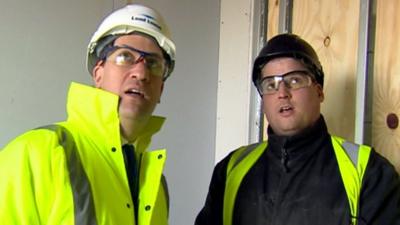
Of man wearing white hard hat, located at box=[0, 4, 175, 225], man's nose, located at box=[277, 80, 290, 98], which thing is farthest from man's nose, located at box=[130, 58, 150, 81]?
man's nose, located at box=[277, 80, 290, 98]

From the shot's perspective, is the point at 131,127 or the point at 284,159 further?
the point at 284,159

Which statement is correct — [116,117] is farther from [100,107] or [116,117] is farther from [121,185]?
[121,185]

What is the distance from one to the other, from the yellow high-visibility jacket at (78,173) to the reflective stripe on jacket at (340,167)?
1.45ft

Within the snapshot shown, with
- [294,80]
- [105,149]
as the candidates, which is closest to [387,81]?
[294,80]

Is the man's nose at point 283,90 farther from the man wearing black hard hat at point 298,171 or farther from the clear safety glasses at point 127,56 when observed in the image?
the clear safety glasses at point 127,56

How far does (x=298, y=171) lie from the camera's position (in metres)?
1.52

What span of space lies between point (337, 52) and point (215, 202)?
2.52ft

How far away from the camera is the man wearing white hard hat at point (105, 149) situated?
96 cm

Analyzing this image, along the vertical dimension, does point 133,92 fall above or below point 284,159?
above

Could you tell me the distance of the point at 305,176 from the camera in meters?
1.51

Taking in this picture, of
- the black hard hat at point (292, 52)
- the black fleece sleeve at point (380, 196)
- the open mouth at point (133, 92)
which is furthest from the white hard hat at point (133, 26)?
the black fleece sleeve at point (380, 196)

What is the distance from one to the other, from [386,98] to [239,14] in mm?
1073

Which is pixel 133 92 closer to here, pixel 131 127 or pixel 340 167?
pixel 131 127

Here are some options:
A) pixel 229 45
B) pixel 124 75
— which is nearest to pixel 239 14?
pixel 229 45
